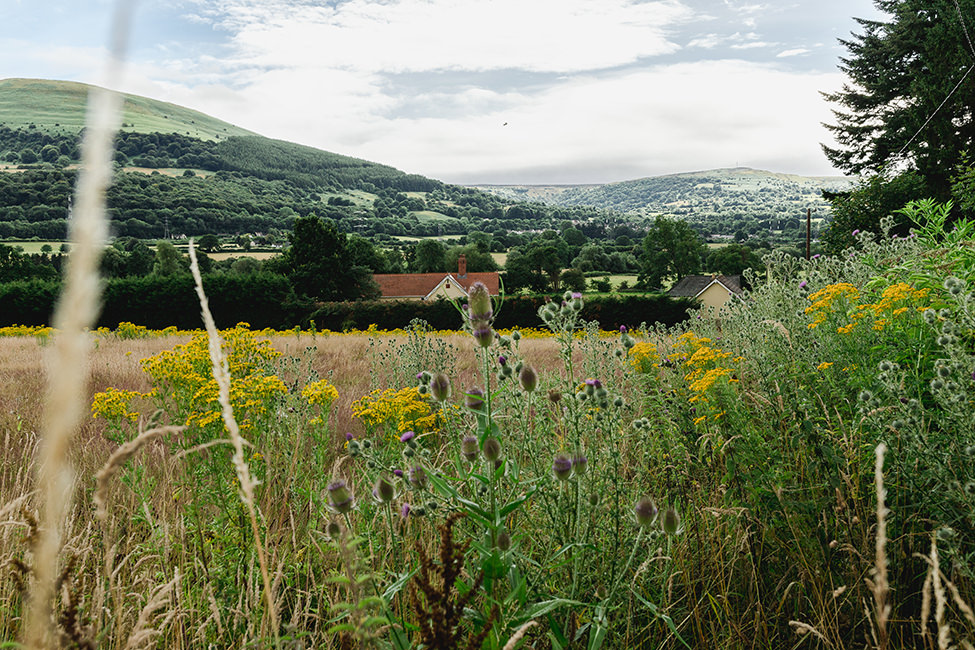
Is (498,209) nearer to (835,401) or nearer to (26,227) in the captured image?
(26,227)

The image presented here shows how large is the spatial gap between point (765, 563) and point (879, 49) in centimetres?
3882

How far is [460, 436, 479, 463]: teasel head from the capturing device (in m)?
1.89

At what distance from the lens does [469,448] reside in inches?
74.9

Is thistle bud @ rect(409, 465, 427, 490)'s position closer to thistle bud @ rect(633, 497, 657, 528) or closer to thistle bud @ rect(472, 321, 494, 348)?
thistle bud @ rect(472, 321, 494, 348)

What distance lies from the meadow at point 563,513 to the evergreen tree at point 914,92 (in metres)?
21.8

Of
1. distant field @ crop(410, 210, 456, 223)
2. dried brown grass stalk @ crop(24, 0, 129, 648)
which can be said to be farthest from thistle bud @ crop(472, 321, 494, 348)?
distant field @ crop(410, 210, 456, 223)

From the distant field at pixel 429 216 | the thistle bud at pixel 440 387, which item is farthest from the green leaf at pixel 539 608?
the distant field at pixel 429 216

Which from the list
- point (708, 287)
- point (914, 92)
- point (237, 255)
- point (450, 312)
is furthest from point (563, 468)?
point (237, 255)

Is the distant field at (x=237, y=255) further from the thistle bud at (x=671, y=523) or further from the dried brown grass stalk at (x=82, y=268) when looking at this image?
the dried brown grass stalk at (x=82, y=268)

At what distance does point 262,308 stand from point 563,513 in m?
34.0

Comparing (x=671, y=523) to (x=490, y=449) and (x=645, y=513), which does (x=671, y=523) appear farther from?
(x=490, y=449)

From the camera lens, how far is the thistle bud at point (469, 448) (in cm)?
189

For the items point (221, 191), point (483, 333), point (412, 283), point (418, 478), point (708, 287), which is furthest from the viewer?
point (221, 191)

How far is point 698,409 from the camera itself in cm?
374
